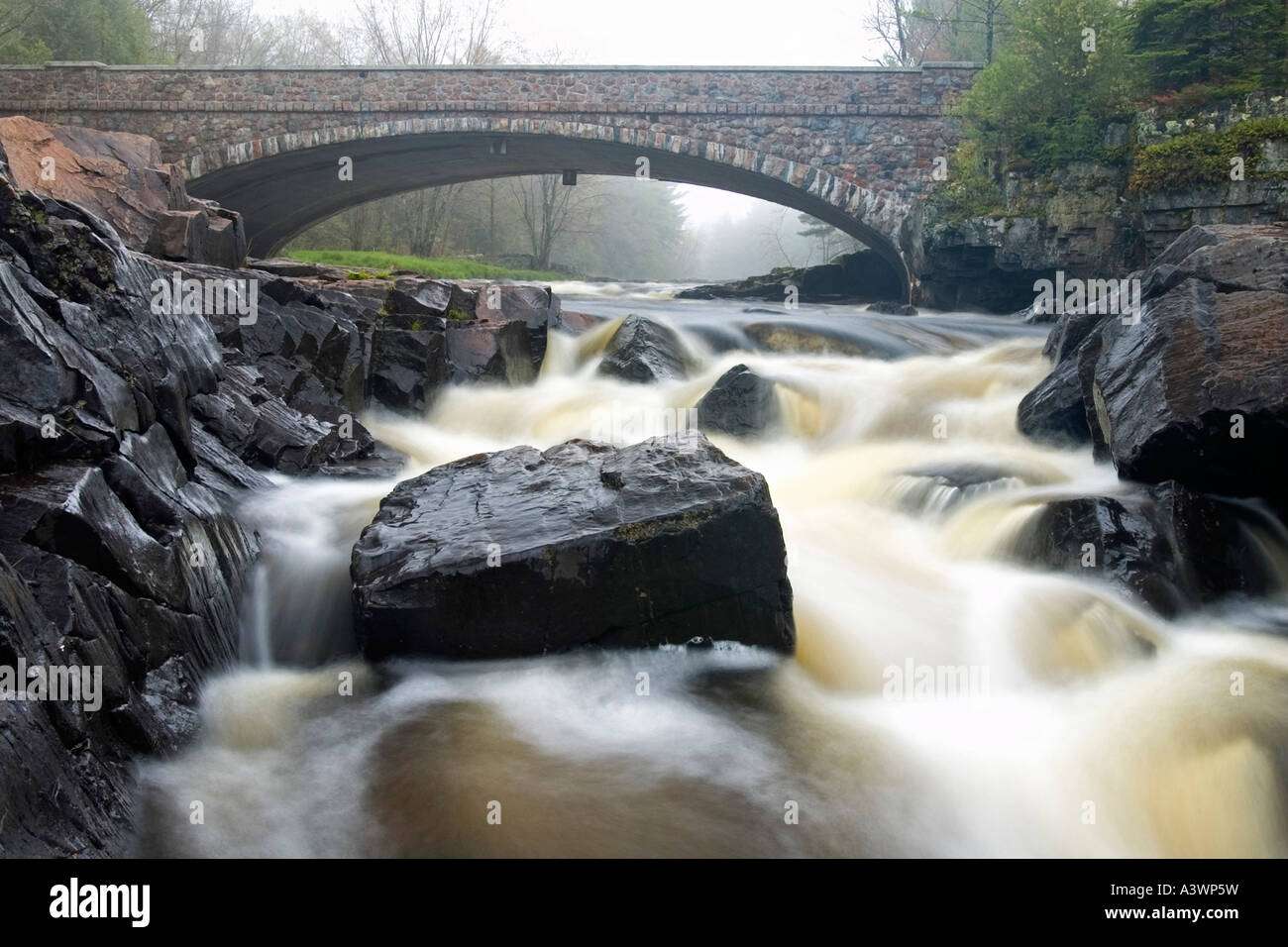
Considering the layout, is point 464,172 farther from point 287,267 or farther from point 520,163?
point 287,267

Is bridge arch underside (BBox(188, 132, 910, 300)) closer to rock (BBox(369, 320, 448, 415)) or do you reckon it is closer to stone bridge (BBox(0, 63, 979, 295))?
stone bridge (BBox(0, 63, 979, 295))

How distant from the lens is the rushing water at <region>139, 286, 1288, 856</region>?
3.88 meters

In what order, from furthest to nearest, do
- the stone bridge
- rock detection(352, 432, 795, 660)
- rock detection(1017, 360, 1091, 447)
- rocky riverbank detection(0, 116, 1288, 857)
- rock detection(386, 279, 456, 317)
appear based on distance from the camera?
1. the stone bridge
2. rock detection(386, 279, 456, 317)
3. rock detection(1017, 360, 1091, 447)
4. rock detection(352, 432, 795, 660)
5. rocky riverbank detection(0, 116, 1288, 857)

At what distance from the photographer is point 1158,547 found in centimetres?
605

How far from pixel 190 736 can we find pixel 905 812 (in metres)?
3.19

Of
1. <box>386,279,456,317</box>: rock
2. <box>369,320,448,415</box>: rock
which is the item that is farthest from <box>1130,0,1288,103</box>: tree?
<box>369,320,448,415</box>: rock

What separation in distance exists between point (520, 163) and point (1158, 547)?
2231cm

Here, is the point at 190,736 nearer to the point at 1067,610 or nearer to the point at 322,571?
the point at 322,571

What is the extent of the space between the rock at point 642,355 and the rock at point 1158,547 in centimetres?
555

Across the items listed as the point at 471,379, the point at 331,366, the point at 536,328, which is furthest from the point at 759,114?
the point at 331,366

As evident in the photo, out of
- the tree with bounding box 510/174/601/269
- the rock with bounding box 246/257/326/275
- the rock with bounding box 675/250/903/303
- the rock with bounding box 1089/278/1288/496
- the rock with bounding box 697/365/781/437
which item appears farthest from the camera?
the tree with bounding box 510/174/601/269

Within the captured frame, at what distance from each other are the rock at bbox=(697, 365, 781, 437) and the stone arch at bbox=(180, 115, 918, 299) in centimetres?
1163

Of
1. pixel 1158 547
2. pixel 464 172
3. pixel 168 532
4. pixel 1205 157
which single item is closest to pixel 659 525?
pixel 168 532

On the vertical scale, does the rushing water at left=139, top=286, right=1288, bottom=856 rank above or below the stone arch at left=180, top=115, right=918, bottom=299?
below
